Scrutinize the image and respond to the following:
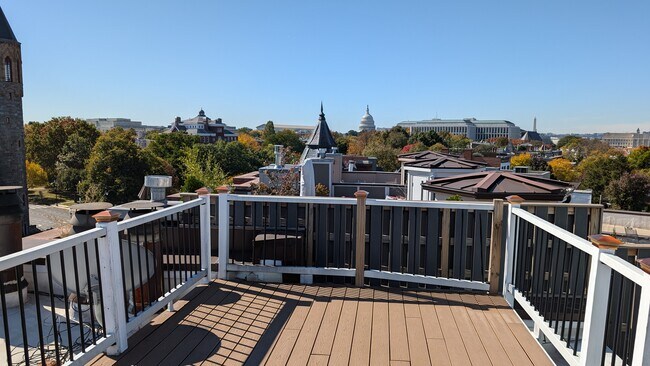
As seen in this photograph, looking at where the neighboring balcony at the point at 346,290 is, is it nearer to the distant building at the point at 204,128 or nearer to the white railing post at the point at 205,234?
the white railing post at the point at 205,234

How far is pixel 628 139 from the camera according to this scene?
14325 centimetres

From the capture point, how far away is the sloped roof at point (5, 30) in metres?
26.0

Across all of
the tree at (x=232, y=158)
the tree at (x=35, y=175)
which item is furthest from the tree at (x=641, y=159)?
the tree at (x=35, y=175)

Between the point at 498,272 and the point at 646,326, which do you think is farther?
the point at 498,272

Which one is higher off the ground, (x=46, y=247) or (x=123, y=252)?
(x=46, y=247)

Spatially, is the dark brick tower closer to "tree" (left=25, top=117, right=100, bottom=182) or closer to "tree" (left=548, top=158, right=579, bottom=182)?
"tree" (left=25, top=117, right=100, bottom=182)

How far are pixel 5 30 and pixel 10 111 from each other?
523cm

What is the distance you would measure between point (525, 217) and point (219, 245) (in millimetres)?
2809

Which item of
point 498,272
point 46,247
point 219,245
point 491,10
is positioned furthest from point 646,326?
point 491,10

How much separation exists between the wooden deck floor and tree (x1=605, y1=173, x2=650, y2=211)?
108 ft

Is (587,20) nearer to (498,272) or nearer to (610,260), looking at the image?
(498,272)

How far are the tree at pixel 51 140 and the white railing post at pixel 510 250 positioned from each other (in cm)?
4844

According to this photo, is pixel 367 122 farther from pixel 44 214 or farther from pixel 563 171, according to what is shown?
pixel 44 214

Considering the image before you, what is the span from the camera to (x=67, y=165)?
128 ft
